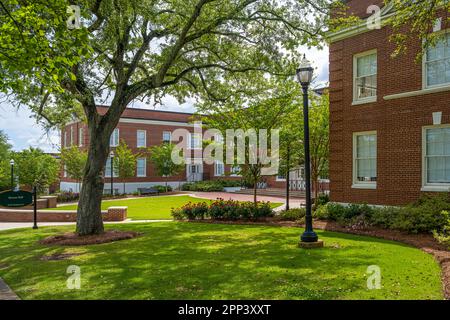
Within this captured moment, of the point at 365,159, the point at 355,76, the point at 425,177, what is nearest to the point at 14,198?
the point at 365,159

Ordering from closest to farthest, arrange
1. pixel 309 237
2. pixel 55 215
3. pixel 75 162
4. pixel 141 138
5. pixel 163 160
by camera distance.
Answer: pixel 309 237
pixel 55 215
pixel 75 162
pixel 163 160
pixel 141 138

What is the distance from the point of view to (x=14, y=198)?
15414 millimetres

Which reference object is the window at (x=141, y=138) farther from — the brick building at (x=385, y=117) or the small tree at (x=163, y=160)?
the brick building at (x=385, y=117)

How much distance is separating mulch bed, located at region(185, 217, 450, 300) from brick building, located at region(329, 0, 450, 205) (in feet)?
7.63

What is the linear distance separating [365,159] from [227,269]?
9729 millimetres

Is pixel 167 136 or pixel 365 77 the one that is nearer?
pixel 365 77

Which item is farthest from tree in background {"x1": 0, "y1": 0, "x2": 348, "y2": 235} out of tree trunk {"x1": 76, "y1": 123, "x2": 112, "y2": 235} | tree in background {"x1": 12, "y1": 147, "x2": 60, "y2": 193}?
tree in background {"x1": 12, "y1": 147, "x2": 60, "y2": 193}

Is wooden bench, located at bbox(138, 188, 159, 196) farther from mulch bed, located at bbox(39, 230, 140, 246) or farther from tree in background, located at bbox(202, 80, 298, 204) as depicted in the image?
mulch bed, located at bbox(39, 230, 140, 246)

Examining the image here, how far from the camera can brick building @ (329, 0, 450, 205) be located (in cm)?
1312

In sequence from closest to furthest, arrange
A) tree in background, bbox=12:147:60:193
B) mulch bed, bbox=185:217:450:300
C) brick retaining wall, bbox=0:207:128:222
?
mulch bed, bbox=185:217:450:300 → brick retaining wall, bbox=0:207:128:222 → tree in background, bbox=12:147:60:193

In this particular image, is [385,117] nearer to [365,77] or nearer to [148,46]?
[365,77]

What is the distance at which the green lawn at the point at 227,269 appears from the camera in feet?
20.0

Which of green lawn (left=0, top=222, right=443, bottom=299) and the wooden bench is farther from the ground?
green lawn (left=0, top=222, right=443, bottom=299)

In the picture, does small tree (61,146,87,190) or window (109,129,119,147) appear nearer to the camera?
small tree (61,146,87,190)
